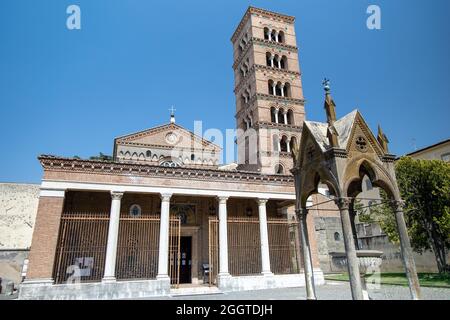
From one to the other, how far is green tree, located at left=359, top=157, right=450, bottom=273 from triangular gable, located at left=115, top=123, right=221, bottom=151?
13298mm

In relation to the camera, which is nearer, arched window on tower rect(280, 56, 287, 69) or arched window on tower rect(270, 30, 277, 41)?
arched window on tower rect(280, 56, 287, 69)

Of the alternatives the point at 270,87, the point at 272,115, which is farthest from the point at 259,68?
the point at 272,115

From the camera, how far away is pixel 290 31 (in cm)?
2817

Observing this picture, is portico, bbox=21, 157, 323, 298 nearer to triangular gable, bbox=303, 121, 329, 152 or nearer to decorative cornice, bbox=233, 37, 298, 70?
triangular gable, bbox=303, 121, 329, 152

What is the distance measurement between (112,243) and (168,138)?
34.5ft

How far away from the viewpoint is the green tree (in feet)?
55.3

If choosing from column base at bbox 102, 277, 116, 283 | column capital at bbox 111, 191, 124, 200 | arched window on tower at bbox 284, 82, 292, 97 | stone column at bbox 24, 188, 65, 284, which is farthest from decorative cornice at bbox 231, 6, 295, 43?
column base at bbox 102, 277, 116, 283

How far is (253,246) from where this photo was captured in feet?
53.3

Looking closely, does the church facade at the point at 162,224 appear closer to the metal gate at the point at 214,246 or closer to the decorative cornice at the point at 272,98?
the metal gate at the point at 214,246

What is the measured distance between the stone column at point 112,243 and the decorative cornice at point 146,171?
1290 mm
